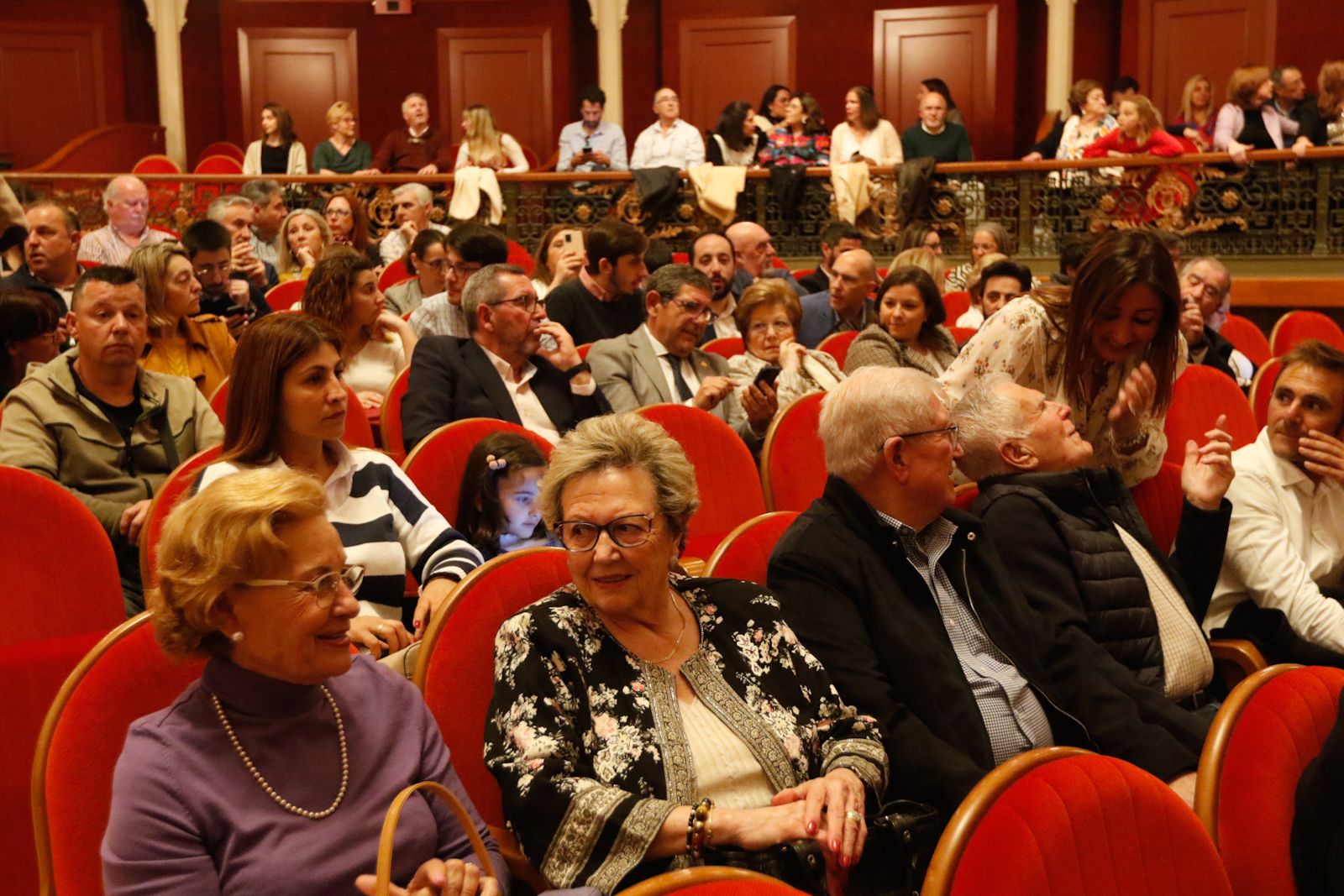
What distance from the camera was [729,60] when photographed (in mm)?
11742

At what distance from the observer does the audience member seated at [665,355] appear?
4.14 m

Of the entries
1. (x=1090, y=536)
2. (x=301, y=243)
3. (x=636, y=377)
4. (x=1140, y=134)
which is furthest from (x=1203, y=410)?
(x=1140, y=134)

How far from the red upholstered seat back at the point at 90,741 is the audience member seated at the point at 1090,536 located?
1.43 meters

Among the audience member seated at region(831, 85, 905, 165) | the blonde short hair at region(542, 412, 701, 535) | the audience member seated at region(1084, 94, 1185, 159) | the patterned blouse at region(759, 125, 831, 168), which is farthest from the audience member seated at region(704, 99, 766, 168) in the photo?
the blonde short hair at region(542, 412, 701, 535)

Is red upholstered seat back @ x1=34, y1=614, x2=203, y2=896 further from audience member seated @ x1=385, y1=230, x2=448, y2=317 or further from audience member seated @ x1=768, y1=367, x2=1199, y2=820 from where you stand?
audience member seated @ x1=385, y1=230, x2=448, y2=317

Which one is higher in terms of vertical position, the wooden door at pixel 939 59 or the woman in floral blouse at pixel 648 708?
the wooden door at pixel 939 59

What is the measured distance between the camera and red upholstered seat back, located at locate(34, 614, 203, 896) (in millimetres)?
1618

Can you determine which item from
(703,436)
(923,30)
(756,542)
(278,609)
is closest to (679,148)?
(923,30)

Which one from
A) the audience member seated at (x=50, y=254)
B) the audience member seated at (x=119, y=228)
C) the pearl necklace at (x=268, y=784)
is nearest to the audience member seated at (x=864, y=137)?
the audience member seated at (x=119, y=228)

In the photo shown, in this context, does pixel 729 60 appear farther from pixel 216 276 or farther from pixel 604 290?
pixel 216 276

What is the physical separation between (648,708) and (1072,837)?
2.05 ft

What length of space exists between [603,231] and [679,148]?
15.7 feet

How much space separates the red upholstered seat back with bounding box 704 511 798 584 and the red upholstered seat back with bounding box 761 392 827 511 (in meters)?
1.03

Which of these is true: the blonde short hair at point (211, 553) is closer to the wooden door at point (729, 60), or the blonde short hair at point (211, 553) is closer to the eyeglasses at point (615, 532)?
the eyeglasses at point (615, 532)
